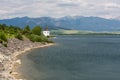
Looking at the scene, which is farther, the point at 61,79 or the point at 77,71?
the point at 77,71

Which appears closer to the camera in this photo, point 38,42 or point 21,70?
point 21,70

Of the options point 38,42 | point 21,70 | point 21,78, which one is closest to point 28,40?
point 38,42

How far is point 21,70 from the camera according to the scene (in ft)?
232

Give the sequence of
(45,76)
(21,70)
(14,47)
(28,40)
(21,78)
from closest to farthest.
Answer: (21,78), (45,76), (21,70), (14,47), (28,40)

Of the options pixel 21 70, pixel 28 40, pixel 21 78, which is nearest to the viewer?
pixel 21 78

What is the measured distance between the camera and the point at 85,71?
7300 centimetres

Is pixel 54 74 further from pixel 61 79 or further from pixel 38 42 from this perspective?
pixel 38 42

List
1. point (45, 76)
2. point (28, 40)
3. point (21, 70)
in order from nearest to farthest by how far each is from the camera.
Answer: point (45, 76)
point (21, 70)
point (28, 40)

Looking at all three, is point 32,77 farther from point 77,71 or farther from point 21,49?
point 21,49

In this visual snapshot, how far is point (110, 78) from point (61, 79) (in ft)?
35.2

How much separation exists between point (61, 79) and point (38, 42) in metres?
112

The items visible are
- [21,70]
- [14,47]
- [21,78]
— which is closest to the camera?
[21,78]

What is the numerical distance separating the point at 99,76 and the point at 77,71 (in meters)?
8.98

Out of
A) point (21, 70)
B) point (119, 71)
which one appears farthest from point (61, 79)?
point (119, 71)
